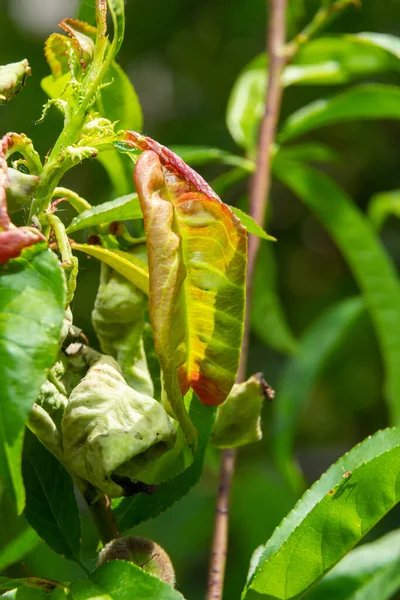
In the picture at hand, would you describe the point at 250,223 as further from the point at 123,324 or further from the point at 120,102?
the point at 120,102

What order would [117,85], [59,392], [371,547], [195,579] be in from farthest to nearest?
1. [195,579]
2. [371,547]
3. [117,85]
4. [59,392]

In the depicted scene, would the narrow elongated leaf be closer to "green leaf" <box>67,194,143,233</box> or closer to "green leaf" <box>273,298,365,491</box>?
"green leaf" <box>67,194,143,233</box>

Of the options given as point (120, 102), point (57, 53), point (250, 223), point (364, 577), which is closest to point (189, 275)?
point (250, 223)

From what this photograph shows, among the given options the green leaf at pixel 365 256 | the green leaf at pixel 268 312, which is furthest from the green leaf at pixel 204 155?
the green leaf at pixel 268 312

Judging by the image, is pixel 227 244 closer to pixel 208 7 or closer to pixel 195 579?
pixel 195 579

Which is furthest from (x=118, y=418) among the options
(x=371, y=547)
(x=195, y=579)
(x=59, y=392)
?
(x=195, y=579)

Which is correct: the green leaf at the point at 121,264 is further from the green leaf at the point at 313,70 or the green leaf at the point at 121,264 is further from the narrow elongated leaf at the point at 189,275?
the green leaf at the point at 313,70

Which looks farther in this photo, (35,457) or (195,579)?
(195,579)
